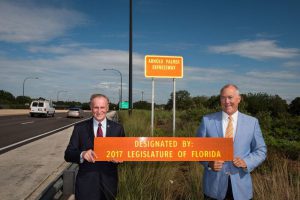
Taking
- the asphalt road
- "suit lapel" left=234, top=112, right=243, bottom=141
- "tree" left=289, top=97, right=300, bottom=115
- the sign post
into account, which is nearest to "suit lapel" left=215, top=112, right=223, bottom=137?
"suit lapel" left=234, top=112, right=243, bottom=141

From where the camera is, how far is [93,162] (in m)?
3.77

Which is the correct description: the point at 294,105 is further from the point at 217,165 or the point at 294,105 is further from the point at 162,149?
the point at 217,165

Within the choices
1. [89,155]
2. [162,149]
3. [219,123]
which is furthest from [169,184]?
[89,155]

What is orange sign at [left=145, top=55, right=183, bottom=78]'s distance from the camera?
15.6 meters

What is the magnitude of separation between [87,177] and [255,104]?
2652cm

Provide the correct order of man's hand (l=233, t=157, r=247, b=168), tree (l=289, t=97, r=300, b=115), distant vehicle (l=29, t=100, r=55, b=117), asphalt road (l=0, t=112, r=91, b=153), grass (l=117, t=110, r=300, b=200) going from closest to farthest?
man's hand (l=233, t=157, r=247, b=168), grass (l=117, t=110, r=300, b=200), asphalt road (l=0, t=112, r=91, b=153), distant vehicle (l=29, t=100, r=55, b=117), tree (l=289, t=97, r=300, b=115)

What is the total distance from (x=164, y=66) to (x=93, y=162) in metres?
12.2

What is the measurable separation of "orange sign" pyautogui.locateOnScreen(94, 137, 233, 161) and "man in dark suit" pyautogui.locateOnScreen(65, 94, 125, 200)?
10cm

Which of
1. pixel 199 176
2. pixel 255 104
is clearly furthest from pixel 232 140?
pixel 255 104

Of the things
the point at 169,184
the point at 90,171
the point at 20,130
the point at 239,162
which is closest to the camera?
the point at 239,162

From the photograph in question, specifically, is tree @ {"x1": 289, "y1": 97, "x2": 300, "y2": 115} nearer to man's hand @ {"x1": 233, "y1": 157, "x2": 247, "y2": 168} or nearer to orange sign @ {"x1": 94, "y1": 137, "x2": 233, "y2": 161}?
orange sign @ {"x1": 94, "y1": 137, "x2": 233, "y2": 161}

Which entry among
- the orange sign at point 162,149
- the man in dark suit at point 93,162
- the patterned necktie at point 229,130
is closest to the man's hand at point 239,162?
the orange sign at point 162,149

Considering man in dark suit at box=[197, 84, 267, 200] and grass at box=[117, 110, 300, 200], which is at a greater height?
man in dark suit at box=[197, 84, 267, 200]

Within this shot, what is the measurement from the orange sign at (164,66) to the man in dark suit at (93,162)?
38.1 feet
